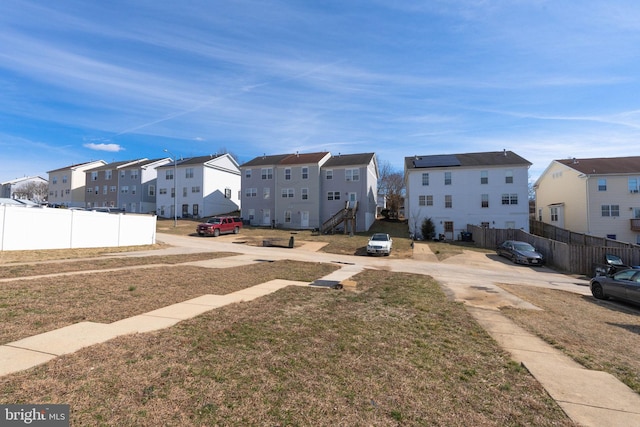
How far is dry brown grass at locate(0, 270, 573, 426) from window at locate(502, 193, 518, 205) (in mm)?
37210

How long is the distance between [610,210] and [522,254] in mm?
21889

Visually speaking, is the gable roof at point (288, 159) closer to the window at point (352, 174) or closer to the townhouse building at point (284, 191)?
the townhouse building at point (284, 191)

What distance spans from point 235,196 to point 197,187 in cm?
880

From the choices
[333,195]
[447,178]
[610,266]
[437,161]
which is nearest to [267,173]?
[333,195]

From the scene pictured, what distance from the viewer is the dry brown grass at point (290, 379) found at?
10.2 feet

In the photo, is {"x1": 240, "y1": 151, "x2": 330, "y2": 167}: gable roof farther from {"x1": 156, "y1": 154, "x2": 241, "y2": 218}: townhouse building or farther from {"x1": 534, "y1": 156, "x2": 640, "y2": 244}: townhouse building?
{"x1": 534, "y1": 156, "x2": 640, "y2": 244}: townhouse building

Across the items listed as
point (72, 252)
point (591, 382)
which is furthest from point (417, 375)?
point (72, 252)

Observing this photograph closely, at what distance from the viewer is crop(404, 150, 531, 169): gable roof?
128 feet

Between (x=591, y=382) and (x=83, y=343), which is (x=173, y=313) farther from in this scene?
(x=591, y=382)

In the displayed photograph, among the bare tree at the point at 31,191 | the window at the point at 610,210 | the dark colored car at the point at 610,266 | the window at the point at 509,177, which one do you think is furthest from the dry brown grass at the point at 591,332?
the bare tree at the point at 31,191

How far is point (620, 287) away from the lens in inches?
488

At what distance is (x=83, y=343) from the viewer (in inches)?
187

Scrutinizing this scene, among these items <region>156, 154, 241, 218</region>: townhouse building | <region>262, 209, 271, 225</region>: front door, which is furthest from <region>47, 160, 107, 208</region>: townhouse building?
<region>262, 209, 271, 225</region>: front door

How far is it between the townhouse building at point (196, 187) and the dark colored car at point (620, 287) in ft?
152
